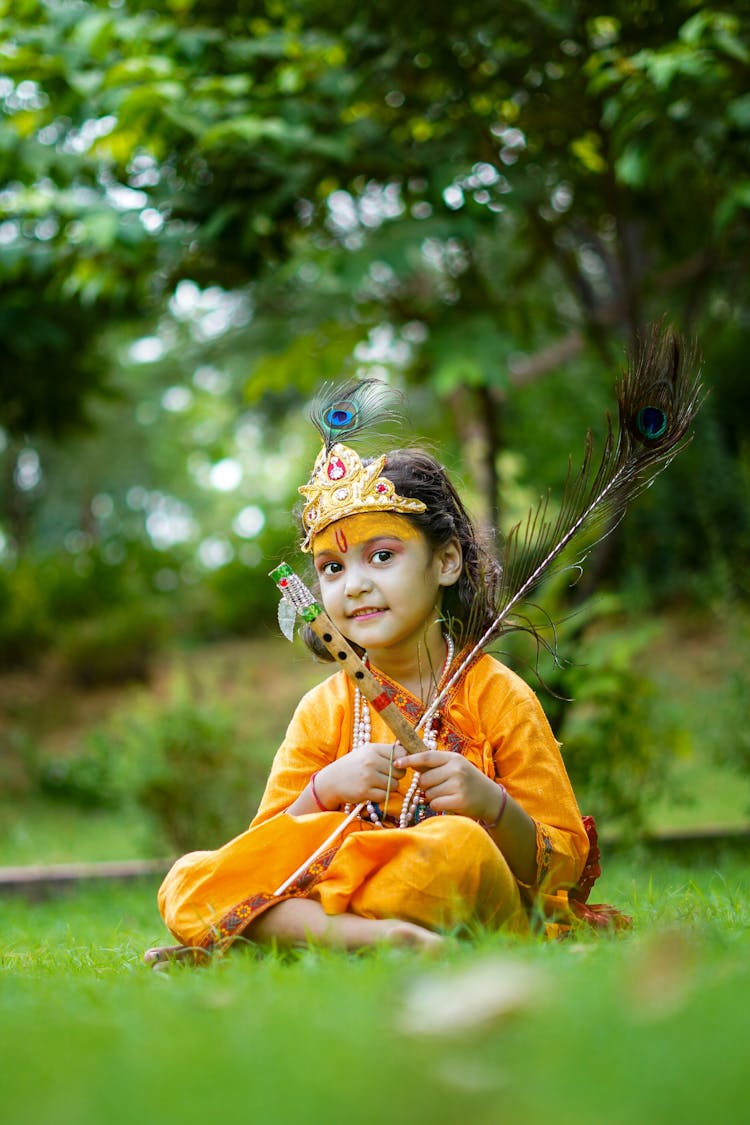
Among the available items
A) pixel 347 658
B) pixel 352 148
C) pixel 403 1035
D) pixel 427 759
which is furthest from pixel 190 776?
pixel 403 1035

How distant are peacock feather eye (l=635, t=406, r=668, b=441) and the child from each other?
550mm

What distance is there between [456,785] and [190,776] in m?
4.09

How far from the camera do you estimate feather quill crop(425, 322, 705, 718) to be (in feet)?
10.6

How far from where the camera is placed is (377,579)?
3.24 metres

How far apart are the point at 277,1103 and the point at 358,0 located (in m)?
5.40

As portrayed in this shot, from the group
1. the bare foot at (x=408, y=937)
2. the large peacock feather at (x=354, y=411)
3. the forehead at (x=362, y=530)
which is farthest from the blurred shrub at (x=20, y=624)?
the bare foot at (x=408, y=937)

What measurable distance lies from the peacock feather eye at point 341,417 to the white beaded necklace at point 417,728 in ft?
2.15

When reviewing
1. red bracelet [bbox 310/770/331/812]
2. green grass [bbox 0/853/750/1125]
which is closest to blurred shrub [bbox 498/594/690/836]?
red bracelet [bbox 310/770/331/812]

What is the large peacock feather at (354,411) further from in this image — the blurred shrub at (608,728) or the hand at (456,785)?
the blurred shrub at (608,728)

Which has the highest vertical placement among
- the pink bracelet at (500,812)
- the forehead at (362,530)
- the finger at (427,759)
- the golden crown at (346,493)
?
the golden crown at (346,493)

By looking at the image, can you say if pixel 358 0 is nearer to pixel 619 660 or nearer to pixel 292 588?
pixel 619 660

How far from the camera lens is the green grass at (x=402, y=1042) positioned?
1.45 meters

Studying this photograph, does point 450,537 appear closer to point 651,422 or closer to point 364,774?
point 651,422

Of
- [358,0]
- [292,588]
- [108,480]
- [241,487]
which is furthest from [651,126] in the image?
[241,487]
